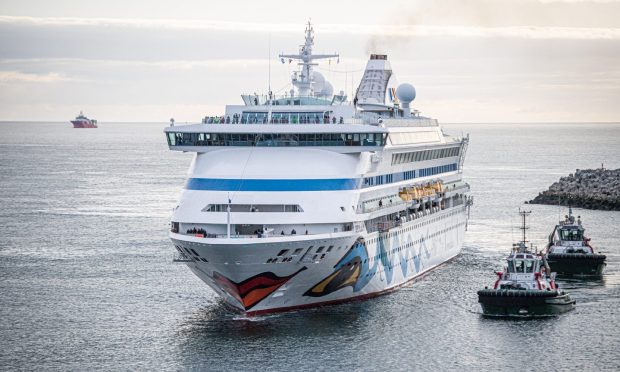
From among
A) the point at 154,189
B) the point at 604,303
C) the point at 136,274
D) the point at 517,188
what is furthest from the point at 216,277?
the point at 517,188

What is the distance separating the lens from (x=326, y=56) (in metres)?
58.0

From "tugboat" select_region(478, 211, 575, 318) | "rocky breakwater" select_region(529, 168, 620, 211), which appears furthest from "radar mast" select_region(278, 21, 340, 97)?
"rocky breakwater" select_region(529, 168, 620, 211)

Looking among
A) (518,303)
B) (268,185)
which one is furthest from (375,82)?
(268,185)

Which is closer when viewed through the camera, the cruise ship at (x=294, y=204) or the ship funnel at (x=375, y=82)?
the cruise ship at (x=294, y=204)

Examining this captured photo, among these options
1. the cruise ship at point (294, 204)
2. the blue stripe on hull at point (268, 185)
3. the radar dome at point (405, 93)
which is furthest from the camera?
the radar dome at point (405, 93)

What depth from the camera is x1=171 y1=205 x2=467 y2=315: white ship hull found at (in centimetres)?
4503

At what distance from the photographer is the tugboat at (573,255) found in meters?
62.2

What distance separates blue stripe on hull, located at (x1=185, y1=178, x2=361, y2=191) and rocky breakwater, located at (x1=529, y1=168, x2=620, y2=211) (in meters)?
51.7

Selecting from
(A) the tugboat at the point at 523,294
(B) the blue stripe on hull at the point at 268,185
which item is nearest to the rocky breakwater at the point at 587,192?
(A) the tugboat at the point at 523,294

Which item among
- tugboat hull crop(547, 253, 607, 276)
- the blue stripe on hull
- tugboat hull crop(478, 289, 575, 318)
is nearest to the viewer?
the blue stripe on hull

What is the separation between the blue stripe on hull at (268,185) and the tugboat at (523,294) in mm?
8241

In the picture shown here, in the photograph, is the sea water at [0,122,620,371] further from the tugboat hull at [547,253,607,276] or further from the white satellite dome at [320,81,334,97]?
the white satellite dome at [320,81,334,97]

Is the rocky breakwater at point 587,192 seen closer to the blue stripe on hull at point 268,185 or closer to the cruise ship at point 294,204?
the cruise ship at point 294,204

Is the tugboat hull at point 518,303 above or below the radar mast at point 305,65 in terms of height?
below
